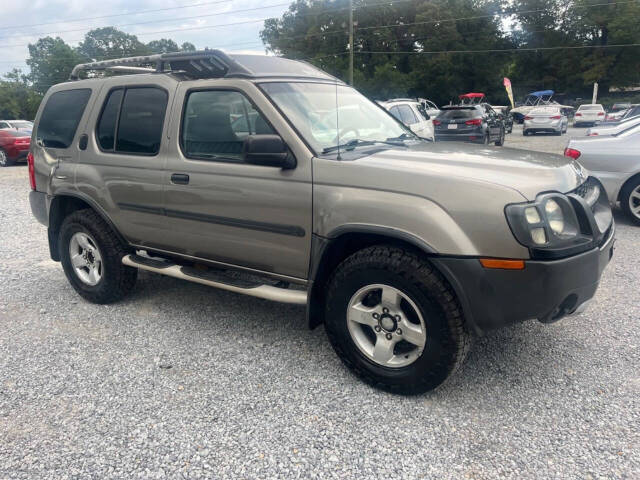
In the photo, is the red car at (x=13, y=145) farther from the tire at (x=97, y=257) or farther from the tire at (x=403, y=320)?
the tire at (x=403, y=320)

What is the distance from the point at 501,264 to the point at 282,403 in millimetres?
1466

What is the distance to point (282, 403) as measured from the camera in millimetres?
2969

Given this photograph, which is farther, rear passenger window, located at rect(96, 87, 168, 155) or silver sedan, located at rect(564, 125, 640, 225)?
silver sedan, located at rect(564, 125, 640, 225)

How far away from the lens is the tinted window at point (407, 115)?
Answer: 1176 cm

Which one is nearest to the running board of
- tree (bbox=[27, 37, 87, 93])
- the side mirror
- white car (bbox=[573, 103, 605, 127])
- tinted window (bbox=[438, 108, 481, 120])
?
the side mirror

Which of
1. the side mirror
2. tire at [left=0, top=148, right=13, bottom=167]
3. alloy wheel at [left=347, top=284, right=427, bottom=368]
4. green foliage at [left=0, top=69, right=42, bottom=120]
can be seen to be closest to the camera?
alloy wheel at [left=347, top=284, right=427, bottom=368]

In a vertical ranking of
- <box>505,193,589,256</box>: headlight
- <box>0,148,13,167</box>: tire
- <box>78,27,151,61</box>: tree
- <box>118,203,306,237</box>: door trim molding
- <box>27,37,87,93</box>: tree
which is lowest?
<box>0,148,13,167</box>: tire

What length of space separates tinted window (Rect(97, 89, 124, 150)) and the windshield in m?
1.51

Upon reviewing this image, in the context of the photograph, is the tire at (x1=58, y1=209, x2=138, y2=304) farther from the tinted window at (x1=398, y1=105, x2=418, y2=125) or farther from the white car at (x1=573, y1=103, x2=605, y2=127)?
the white car at (x1=573, y1=103, x2=605, y2=127)

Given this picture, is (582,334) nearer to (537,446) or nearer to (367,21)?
(537,446)

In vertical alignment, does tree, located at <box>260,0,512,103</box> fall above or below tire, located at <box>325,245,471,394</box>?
above

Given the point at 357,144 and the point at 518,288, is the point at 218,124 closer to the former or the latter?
the point at 357,144

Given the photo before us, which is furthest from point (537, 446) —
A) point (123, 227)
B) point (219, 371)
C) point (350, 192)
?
point (123, 227)

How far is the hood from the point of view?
8.84 feet
